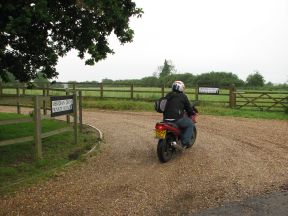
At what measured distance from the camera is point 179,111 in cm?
941

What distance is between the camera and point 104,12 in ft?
30.5

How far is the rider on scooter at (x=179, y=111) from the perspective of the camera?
938 centimetres

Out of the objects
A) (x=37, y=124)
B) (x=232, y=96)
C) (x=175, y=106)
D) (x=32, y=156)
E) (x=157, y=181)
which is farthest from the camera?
(x=232, y=96)

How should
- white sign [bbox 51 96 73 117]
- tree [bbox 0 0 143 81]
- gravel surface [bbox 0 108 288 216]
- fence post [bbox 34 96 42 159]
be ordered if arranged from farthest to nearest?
white sign [bbox 51 96 73 117] → fence post [bbox 34 96 42 159] → tree [bbox 0 0 143 81] → gravel surface [bbox 0 108 288 216]

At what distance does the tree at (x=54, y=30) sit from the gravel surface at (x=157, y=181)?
2738 millimetres

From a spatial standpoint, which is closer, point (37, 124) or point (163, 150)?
point (163, 150)

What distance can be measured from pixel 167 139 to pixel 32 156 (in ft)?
10.4

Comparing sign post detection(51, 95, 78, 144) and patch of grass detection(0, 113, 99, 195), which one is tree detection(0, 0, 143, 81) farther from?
patch of grass detection(0, 113, 99, 195)

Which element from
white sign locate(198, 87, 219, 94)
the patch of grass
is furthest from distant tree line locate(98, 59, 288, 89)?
the patch of grass

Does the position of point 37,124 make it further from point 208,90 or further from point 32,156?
point 208,90

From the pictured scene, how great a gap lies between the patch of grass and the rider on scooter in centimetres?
235

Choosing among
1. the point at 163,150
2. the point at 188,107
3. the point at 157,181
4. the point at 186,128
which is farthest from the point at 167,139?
the point at 157,181

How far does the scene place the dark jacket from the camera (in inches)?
369

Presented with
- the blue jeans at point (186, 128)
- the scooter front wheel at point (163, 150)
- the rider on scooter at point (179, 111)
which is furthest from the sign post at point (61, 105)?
the blue jeans at point (186, 128)
